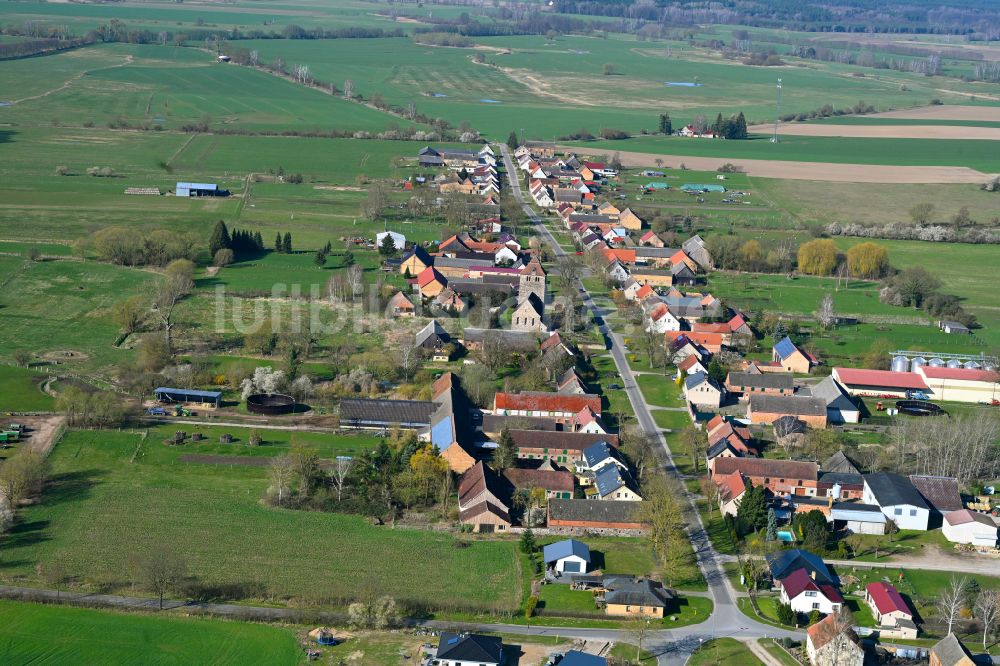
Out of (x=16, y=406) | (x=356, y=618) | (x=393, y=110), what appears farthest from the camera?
(x=393, y=110)

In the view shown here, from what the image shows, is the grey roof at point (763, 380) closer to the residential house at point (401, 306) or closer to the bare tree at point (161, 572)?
the residential house at point (401, 306)

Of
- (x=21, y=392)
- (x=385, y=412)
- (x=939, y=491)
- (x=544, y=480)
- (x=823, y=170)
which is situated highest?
(x=823, y=170)

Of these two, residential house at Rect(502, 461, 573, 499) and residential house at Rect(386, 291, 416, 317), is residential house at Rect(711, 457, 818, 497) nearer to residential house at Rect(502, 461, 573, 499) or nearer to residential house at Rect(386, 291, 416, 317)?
residential house at Rect(502, 461, 573, 499)

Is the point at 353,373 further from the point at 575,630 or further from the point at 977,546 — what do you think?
the point at 977,546

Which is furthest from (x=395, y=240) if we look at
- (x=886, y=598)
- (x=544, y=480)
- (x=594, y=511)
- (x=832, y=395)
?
(x=886, y=598)

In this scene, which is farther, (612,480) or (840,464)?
(840,464)

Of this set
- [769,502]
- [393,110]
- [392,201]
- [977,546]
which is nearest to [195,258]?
[392,201]

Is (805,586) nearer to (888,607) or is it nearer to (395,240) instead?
(888,607)
